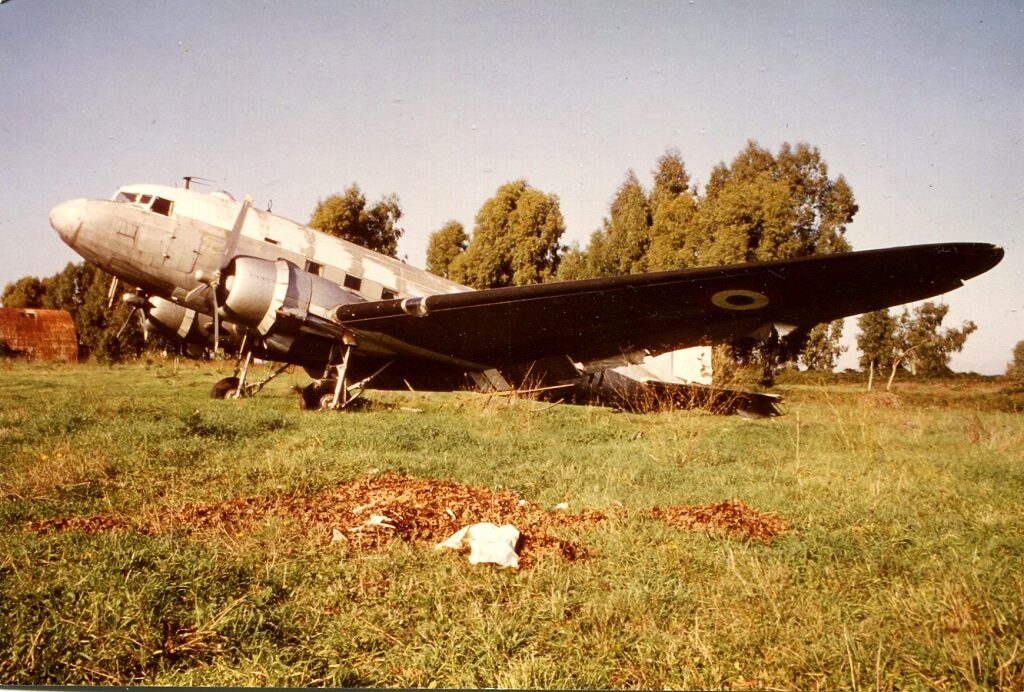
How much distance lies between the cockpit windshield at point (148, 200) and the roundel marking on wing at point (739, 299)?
8.90 metres

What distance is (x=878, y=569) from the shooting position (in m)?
2.64

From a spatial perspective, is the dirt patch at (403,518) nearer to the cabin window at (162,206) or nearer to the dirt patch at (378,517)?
the dirt patch at (378,517)

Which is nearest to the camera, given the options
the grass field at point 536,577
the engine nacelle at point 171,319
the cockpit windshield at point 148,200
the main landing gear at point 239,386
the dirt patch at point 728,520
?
the grass field at point 536,577

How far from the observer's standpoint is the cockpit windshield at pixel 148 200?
8.25m

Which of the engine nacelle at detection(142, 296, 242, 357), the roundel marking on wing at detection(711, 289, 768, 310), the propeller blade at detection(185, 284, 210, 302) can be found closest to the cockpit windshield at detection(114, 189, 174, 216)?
the propeller blade at detection(185, 284, 210, 302)

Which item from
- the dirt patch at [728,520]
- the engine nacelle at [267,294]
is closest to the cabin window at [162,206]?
the engine nacelle at [267,294]

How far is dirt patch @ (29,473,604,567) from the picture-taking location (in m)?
2.94

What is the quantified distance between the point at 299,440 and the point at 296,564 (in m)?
3.24

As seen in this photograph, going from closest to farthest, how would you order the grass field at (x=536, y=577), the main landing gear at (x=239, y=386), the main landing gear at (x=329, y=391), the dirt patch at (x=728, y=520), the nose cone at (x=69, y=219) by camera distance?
the grass field at (x=536, y=577), the dirt patch at (x=728, y=520), the nose cone at (x=69, y=219), the main landing gear at (x=329, y=391), the main landing gear at (x=239, y=386)

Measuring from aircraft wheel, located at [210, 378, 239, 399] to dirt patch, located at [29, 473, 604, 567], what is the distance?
8.25m

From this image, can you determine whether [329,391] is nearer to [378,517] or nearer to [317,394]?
[317,394]

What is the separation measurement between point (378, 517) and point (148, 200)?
27.0 ft

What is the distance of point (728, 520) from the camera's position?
3.40m

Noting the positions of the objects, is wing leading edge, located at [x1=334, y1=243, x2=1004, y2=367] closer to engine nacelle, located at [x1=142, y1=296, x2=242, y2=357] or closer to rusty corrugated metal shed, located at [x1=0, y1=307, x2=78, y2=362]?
engine nacelle, located at [x1=142, y1=296, x2=242, y2=357]
